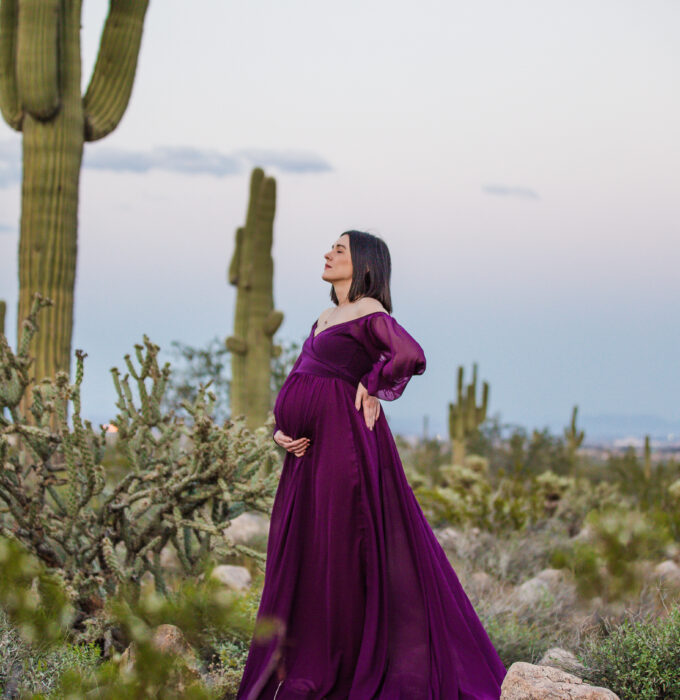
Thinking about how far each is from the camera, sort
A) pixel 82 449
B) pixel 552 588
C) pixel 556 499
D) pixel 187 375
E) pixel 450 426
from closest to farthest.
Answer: pixel 82 449
pixel 552 588
pixel 556 499
pixel 450 426
pixel 187 375

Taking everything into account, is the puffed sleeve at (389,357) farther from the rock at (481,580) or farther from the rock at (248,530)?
the rock at (248,530)

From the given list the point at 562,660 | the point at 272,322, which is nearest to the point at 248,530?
the point at 272,322

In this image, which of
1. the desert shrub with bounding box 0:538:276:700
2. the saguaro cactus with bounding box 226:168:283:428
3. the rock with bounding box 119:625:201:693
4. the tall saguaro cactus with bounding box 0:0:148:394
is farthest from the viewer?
the saguaro cactus with bounding box 226:168:283:428

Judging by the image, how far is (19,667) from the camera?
4078mm

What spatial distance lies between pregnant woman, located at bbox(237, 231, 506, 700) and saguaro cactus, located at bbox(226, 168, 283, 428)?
660 centimetres

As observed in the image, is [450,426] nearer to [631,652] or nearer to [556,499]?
[556,499]

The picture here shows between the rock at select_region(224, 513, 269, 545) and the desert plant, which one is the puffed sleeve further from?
the desert plant

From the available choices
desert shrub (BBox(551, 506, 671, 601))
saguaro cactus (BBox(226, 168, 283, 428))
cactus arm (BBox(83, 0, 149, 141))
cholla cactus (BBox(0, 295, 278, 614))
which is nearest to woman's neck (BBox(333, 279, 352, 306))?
cholla cactus (BBox(0, 295, 278, 614))

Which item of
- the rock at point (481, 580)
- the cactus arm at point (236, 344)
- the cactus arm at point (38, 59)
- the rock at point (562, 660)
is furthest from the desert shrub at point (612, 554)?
the cactus arm at point (38, 59)

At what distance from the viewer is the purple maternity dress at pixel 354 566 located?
387cm

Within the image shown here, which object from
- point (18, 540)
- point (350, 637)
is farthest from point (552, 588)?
point (18, 540)

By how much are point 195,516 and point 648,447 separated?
41.1 feet

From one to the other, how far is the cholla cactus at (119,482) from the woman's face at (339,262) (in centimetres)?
146

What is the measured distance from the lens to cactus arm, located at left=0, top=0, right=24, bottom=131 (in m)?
8.05
